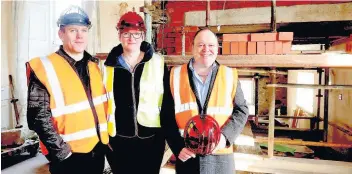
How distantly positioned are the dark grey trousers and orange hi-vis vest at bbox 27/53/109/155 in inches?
29.9

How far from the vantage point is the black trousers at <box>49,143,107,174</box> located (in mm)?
2186

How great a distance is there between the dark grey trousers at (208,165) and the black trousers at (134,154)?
0.29 metres

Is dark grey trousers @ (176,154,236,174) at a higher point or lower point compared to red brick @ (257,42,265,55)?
lower

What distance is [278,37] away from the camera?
3.23 meters

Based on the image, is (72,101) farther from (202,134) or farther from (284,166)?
(284,166)

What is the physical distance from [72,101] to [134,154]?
0.69 meters

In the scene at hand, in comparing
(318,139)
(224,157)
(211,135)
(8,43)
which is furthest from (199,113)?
(318,139)

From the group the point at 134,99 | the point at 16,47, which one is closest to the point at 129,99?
the point at 134,99

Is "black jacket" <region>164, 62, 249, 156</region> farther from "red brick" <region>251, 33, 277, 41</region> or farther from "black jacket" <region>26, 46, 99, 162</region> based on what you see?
"red brick" <region>251, 33, 277, 41</region>

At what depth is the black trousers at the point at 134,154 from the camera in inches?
90.1

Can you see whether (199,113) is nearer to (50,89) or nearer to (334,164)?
(50,89)

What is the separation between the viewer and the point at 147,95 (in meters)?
2.25

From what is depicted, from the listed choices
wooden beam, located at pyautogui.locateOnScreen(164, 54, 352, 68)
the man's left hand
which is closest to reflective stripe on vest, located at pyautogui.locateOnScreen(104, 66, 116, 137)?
the man's left hand

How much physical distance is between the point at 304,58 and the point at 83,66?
2.51m
